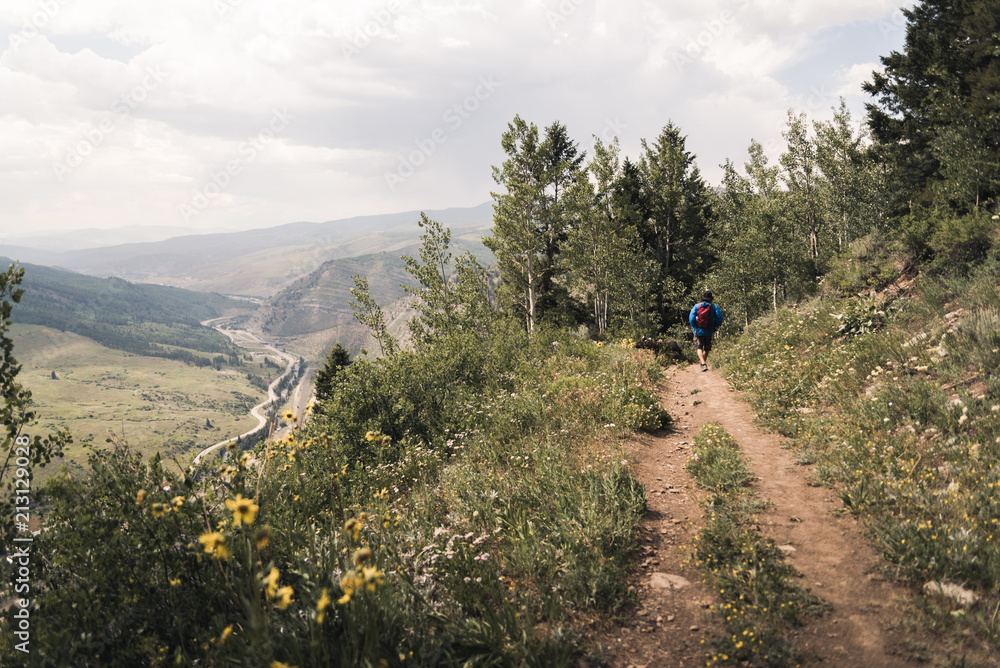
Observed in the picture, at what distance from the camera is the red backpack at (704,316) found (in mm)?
15156

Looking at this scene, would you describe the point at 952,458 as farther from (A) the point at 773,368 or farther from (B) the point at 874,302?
(B) the point at 874,302

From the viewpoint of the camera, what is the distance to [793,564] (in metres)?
4.73

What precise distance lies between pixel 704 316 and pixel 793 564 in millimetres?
11522

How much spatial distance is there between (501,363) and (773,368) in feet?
23.8

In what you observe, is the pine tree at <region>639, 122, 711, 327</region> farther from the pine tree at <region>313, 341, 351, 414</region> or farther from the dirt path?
the dirt path

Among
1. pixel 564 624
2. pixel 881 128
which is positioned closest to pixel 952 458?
pixel 564 624

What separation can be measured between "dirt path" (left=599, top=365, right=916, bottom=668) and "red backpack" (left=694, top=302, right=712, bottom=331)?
27.0ft

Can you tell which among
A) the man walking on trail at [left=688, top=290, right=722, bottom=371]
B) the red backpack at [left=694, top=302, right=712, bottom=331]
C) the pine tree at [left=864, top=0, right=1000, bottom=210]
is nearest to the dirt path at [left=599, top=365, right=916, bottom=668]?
the man walking on trail at [left=688, top=290, right=722, bottom=371]

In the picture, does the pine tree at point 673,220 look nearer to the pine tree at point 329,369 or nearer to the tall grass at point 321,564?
the pine tree at point 329,369

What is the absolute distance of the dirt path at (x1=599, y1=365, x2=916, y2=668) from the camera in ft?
12.5

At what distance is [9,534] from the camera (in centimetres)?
393

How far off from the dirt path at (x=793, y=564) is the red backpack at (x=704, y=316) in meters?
8.22
